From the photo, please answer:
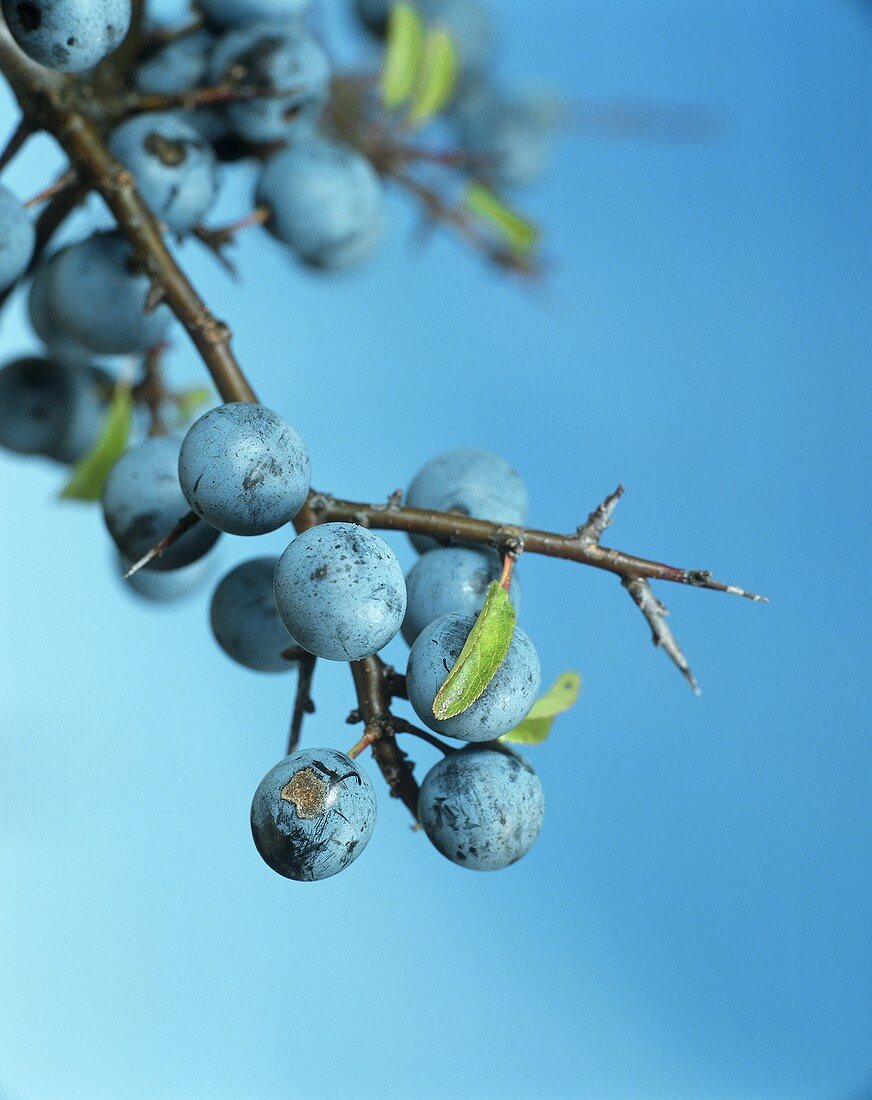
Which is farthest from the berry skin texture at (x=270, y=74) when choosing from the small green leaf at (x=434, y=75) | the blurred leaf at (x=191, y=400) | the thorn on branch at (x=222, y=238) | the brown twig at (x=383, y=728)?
the brown twig at (x=383, y=728)

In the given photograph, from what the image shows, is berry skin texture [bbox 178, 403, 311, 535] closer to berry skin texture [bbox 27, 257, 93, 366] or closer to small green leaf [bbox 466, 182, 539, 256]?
berry skin texture [bbox 27, 257, 93, 366]

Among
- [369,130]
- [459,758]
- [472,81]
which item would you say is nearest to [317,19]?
[369,130]

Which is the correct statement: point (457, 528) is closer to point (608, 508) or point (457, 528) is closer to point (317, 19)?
point (608, 508)

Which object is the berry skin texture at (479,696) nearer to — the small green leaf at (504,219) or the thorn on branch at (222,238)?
the thorn on branch at (222,238)

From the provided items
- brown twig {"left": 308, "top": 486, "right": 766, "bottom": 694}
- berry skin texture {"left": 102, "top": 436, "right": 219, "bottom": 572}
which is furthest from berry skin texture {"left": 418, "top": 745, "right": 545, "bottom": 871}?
berry skin texture {"left": 102, "top": 436, "right": 219, "bottom": 572}

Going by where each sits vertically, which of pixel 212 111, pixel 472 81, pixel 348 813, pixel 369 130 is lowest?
pixel 348 813

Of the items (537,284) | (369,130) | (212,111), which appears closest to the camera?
(212,111)
